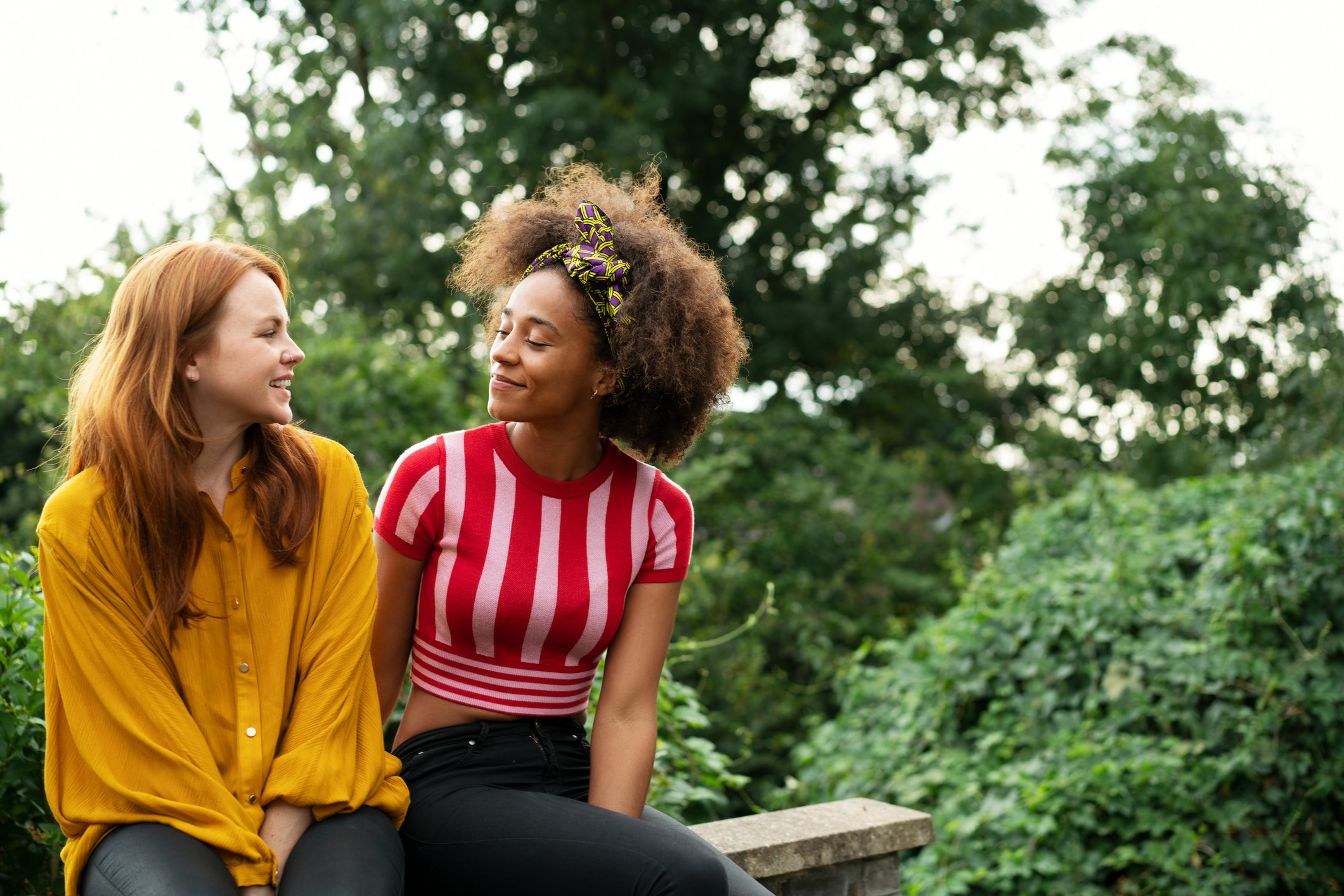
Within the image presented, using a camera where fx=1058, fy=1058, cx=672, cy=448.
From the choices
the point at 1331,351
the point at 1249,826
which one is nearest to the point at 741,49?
the point at 1331,351

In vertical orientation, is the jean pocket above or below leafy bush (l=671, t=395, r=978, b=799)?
below

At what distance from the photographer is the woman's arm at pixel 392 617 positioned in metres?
1.94

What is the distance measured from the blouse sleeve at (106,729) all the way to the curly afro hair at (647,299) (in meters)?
0.90

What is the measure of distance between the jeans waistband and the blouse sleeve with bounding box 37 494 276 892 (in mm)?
386

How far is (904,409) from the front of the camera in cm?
1345

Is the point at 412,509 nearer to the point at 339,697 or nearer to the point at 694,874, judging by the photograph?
the point at 339,697

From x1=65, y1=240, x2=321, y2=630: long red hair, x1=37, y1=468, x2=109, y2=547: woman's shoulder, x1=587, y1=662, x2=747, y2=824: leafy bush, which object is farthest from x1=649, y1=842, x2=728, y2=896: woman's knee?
x1=37, y1=468, x2=109, y2=547: woman's shoulder

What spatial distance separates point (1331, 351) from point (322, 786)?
10.1m

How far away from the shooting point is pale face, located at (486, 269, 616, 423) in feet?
6.48

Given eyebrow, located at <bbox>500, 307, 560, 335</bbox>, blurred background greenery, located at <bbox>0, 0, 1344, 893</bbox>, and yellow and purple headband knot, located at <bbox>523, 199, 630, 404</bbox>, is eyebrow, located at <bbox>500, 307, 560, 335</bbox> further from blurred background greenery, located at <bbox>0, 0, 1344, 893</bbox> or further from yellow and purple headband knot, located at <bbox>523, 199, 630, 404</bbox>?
blurred background greenery, located at <bbox>0, 0, 1344, 893</bbox>

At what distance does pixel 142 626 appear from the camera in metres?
1.58

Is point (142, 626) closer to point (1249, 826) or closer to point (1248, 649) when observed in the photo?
point (1249, 826)

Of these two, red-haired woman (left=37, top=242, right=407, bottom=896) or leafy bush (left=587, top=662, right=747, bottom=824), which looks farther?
leafy bush (left=587, top=662, right=747, bottom=824)

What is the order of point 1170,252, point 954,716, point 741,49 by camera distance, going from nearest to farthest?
1. point 954,716
2. point 741,49
3. point 1170,252
